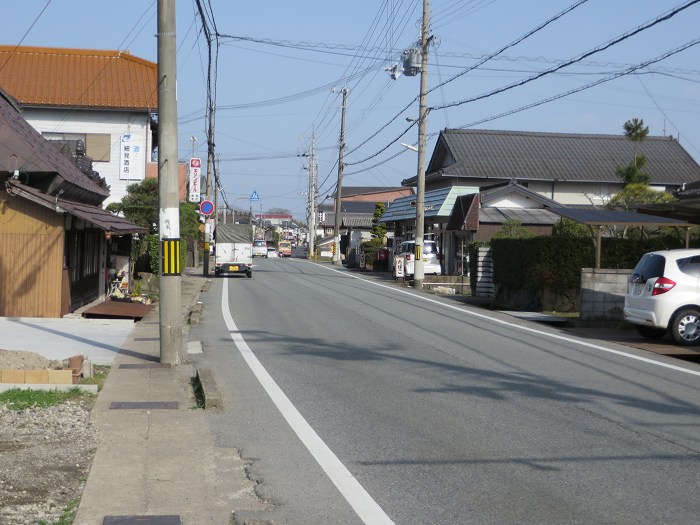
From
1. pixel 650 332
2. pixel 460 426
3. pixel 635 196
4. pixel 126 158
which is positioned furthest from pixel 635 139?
pixel 460 426

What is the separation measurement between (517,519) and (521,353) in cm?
893

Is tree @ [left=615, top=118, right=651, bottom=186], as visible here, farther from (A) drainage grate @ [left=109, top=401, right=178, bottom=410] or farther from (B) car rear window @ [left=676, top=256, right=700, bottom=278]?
(A) drainage grate @ [left=109, top=401, right=178, bottom=410]

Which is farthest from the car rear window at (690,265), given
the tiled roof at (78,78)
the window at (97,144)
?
the window at (97,144)

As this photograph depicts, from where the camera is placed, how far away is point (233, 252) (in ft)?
138

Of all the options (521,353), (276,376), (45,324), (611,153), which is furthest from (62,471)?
(611,153)

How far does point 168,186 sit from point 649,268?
9.63m

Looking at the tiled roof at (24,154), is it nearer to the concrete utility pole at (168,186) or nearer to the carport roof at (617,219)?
the concrete utility pole at (168,186)

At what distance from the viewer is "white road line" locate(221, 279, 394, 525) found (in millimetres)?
5914

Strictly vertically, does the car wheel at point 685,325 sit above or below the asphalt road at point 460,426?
above

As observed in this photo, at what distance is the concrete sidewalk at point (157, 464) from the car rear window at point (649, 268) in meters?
9.68

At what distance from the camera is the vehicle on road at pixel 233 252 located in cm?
4206

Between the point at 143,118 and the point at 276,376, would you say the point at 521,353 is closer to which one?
the point at 276,376

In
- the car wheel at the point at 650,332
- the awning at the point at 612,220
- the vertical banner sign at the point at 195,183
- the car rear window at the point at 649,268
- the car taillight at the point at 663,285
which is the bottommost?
the car wheel at the point at 650,332

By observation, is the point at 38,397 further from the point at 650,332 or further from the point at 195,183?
the point at 195,183
